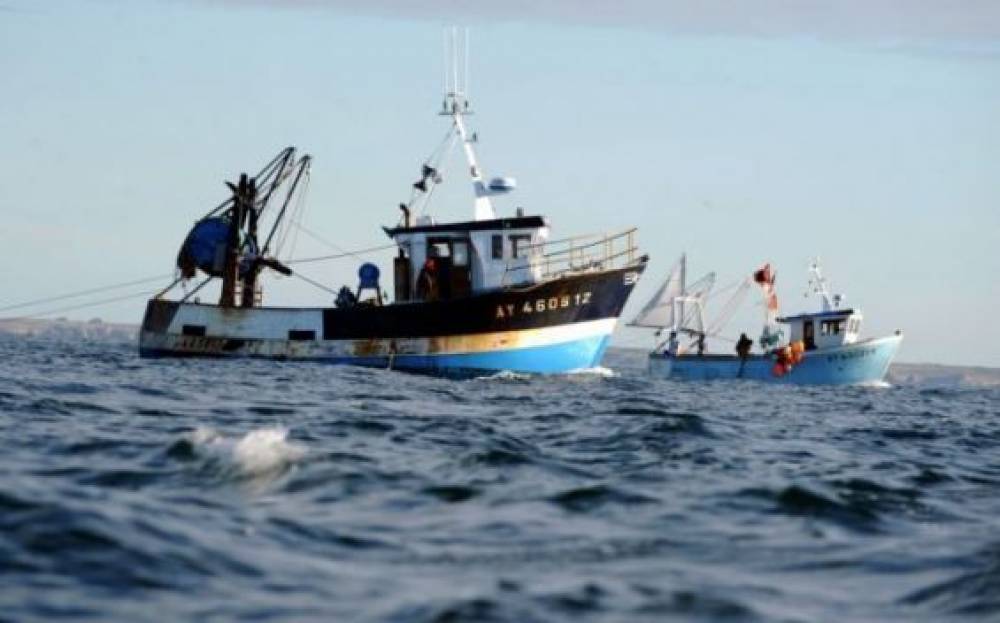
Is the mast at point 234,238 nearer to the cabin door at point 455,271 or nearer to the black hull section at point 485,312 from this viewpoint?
the black hull section at point 485,312

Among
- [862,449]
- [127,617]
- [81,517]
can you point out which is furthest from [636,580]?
[862,449]

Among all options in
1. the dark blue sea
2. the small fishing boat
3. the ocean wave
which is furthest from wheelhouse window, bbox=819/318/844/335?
the ocean wave

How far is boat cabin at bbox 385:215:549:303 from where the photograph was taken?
41.2 metres

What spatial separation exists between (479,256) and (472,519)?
3045 centimetres

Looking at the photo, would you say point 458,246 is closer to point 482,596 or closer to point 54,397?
point 54,397

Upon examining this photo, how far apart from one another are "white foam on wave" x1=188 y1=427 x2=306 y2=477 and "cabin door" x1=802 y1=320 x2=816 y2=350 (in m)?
49.9

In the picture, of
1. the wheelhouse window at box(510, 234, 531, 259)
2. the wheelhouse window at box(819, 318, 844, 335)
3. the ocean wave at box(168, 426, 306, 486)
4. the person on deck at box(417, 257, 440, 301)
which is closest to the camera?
the ocean wave at box(168, 426, 306, 486)

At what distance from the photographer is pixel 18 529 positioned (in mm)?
9695

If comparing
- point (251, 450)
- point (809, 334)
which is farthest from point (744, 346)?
point (251, 450)

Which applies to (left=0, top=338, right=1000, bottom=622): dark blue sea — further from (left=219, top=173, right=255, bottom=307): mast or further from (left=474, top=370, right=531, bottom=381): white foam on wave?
(left=219, top=173, right=255, bottom=307): mast

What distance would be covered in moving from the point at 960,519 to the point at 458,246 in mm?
29728

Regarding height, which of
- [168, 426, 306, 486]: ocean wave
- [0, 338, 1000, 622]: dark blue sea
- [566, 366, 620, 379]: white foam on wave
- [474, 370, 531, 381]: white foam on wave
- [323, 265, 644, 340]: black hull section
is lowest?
[0, 338, 1000, 622]: dark blue sea

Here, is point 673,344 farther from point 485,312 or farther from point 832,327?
point 485,312

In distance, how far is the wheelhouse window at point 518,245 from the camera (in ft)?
136
